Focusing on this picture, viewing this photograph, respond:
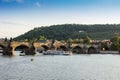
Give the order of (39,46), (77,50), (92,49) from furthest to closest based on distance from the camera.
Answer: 1. (92,49)
2. (77,50)
3. (39,46)

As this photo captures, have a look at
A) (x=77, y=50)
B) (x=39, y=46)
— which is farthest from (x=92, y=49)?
(x=39, y=46)

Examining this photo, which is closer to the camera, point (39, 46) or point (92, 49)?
point (39, 46)

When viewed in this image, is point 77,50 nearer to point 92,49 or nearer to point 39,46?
point 92,49

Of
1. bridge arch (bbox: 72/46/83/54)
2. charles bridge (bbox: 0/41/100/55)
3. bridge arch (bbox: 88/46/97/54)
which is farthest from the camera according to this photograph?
bridge arch (bbox: 88/46/97/54)

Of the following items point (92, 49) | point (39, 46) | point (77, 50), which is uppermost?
point (39, 46)

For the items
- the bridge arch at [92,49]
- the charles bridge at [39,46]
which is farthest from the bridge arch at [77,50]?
the bridge arch at [92,49]

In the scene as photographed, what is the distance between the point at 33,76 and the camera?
5634 centimetres

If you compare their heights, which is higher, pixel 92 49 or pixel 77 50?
pixel 92 49

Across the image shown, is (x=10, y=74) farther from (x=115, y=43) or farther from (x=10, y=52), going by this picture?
(x=115, y=43)

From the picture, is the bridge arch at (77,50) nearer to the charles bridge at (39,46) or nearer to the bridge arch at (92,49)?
the charles bridge at (39,46)

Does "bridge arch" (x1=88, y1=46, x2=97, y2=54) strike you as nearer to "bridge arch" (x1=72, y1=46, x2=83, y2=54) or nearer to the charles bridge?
the charles bridge

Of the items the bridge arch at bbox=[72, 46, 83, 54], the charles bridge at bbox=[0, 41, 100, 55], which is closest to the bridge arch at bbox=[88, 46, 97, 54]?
the charles bridge at bbox=[0, 41, 100, 55]

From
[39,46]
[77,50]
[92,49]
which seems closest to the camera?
[39,46]

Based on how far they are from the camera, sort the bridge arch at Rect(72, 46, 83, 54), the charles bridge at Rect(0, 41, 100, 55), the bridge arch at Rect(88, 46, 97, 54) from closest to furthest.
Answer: the charles bridge at Rect(0, 41, 100, 55) < the bridge arch at Rect(72, 46, 83, 54) < the bridge arch at Rect(88, 46, 97, 54)
